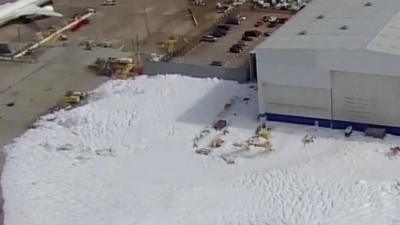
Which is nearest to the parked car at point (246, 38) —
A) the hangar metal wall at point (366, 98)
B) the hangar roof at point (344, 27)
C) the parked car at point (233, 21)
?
the parked car at point (233, 21)

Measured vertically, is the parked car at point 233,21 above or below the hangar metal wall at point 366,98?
below

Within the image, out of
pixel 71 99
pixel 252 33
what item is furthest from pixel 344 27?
pixel 71 99

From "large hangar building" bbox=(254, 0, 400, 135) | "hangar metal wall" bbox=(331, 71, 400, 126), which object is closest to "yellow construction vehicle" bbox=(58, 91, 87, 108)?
"large hangar building" bbox=(254, 0, 400, 135)

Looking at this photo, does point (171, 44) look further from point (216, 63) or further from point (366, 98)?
point (366, 98)

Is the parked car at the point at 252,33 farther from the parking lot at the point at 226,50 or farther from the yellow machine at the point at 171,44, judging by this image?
the yellow machine at the point at 171,44

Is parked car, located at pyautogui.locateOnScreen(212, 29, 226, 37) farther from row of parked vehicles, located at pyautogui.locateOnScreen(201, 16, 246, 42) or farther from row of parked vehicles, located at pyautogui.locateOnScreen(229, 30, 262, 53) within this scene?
row of parked vehicles, located at pyautogui.locateOnScreen(229, 30, 262, 53)
